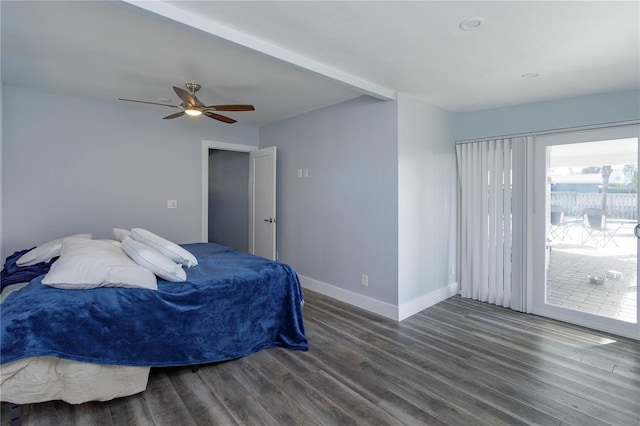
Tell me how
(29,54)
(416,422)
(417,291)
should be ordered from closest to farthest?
1. (416,422)
2. (29,54)
3. (417,291)

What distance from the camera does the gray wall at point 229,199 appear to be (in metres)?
5.79

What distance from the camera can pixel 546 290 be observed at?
11.8 ft

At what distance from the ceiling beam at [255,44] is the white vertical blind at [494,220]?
1.76 meters

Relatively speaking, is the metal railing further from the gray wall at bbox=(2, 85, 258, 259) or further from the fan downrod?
the gray wall at bbox=(2, 85, 258, 259)

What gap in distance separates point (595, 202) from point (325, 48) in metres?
3.27

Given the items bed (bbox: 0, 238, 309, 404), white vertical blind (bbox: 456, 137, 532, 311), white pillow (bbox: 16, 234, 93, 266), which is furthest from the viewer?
white vertical blind (bbox: 456, 137, 532, 311)

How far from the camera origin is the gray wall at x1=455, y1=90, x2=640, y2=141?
309cm

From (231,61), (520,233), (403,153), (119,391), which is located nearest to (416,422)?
(119,391)

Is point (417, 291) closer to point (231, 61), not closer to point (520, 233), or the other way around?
point (520, 233)

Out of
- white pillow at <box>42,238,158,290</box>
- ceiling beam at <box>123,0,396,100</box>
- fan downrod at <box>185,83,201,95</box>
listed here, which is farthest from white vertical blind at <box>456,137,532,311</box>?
white pillow at <box>42,238,158,290</box>

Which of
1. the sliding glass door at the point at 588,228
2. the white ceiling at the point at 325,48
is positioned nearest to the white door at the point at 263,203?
the white ceiling at the point at 325,48

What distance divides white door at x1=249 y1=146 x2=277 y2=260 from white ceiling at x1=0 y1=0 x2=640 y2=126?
144 cm

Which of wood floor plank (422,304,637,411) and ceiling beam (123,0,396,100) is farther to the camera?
wood floor plank (422,304,637,411)

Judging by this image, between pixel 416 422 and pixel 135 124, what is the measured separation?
4.48 metres
